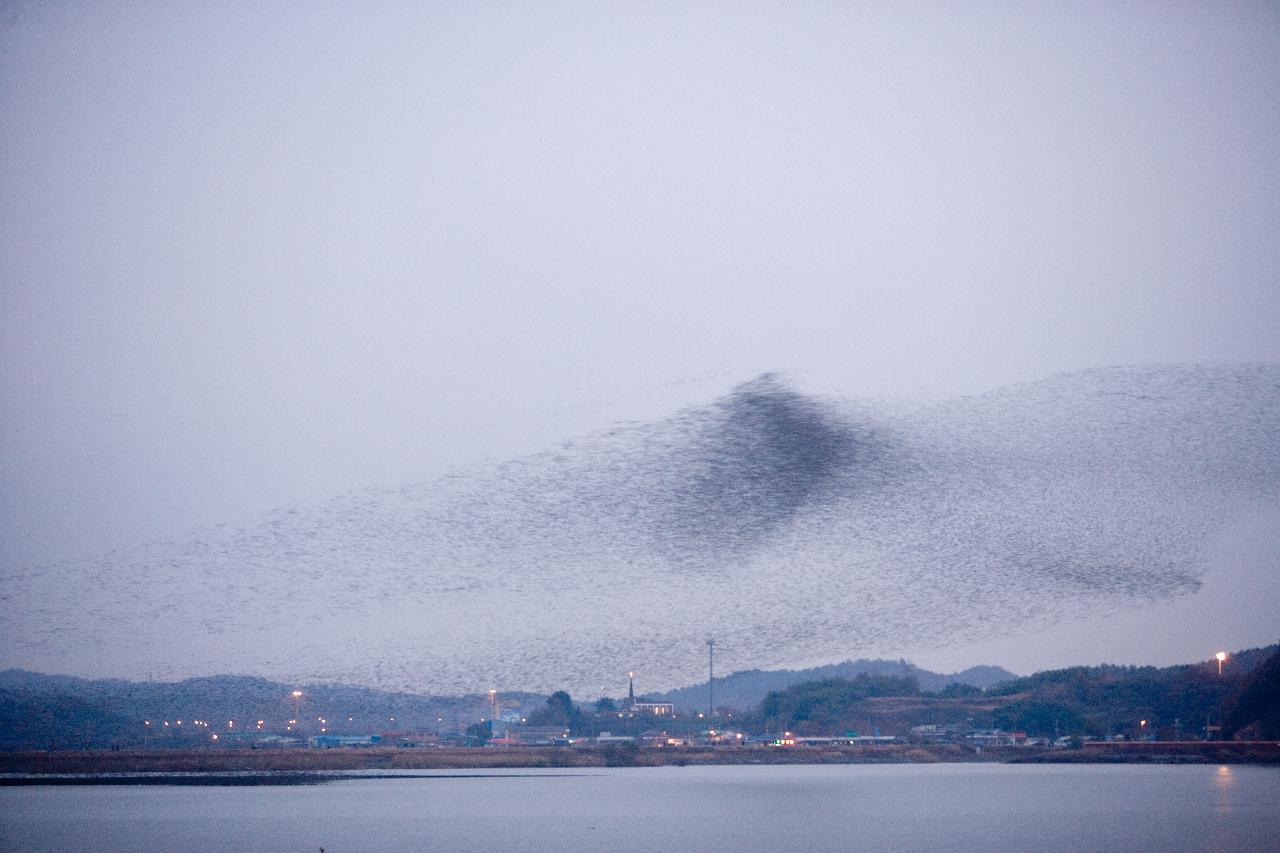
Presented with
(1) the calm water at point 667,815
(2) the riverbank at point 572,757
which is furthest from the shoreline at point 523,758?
(1) the calm water at point 667,815

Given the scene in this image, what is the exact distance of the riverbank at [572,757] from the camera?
106 metres

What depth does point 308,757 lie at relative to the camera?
11669cm

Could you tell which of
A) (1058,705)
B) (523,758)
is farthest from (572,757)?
(1058,705)

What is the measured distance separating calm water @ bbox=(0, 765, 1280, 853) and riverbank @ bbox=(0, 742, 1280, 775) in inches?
550

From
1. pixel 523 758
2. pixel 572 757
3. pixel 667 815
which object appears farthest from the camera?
pixel 572 757

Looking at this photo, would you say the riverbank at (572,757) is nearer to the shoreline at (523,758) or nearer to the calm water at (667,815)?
the shoreline at (523,758)

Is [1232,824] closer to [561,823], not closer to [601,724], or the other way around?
[561,823]

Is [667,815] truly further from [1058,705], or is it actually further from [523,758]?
[1058,705]

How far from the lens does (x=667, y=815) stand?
2729 inches

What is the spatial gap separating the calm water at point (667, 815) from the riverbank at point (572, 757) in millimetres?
13973

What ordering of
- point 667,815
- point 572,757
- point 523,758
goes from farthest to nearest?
point 572,757
point 523,758
point 667,815

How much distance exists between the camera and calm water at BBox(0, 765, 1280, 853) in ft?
177

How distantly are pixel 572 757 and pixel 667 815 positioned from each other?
66.7 metres

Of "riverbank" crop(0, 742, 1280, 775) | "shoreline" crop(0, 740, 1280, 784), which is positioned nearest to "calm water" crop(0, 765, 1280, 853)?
"shoreline" crop(0, 740, 1280, 784)
